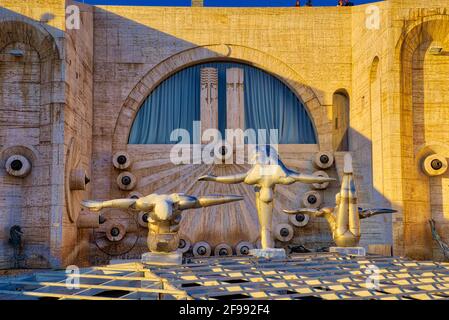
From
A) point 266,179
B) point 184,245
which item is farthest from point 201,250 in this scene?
point 266,179

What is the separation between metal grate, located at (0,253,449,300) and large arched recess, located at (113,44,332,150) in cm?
987

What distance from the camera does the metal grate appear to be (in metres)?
10.3

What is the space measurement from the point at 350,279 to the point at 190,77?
13293mm

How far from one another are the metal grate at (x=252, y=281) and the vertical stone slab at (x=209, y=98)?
31.6 ft

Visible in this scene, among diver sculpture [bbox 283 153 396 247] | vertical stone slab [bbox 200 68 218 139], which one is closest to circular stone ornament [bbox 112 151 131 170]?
vertical stone slab [bbox 200 68 218 139]

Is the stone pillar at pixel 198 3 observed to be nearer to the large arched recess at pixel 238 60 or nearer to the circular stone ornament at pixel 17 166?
the large arched recess at pixel 238 60

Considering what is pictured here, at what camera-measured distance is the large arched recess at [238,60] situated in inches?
892

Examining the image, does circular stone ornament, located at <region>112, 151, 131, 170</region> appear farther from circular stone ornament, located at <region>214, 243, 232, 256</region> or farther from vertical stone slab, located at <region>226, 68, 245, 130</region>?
circular stone ornament, located at <region>214, 243, 232, 256</region>

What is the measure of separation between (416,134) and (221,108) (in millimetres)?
7372

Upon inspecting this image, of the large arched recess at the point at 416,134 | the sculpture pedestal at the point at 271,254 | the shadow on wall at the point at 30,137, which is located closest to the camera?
the sculpture pedestal at the point at 271,254

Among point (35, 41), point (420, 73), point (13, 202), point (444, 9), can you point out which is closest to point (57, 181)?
point (13, 202)

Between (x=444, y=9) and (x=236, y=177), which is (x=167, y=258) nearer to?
(x=236, y=177)

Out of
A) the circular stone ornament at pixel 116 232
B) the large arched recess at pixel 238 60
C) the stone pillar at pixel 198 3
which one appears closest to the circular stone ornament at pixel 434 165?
the large arched recess at pixel 238 60

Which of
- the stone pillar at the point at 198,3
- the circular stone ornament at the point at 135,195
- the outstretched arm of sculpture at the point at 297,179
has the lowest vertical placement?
the circular stone ornament at the point at 135,195
